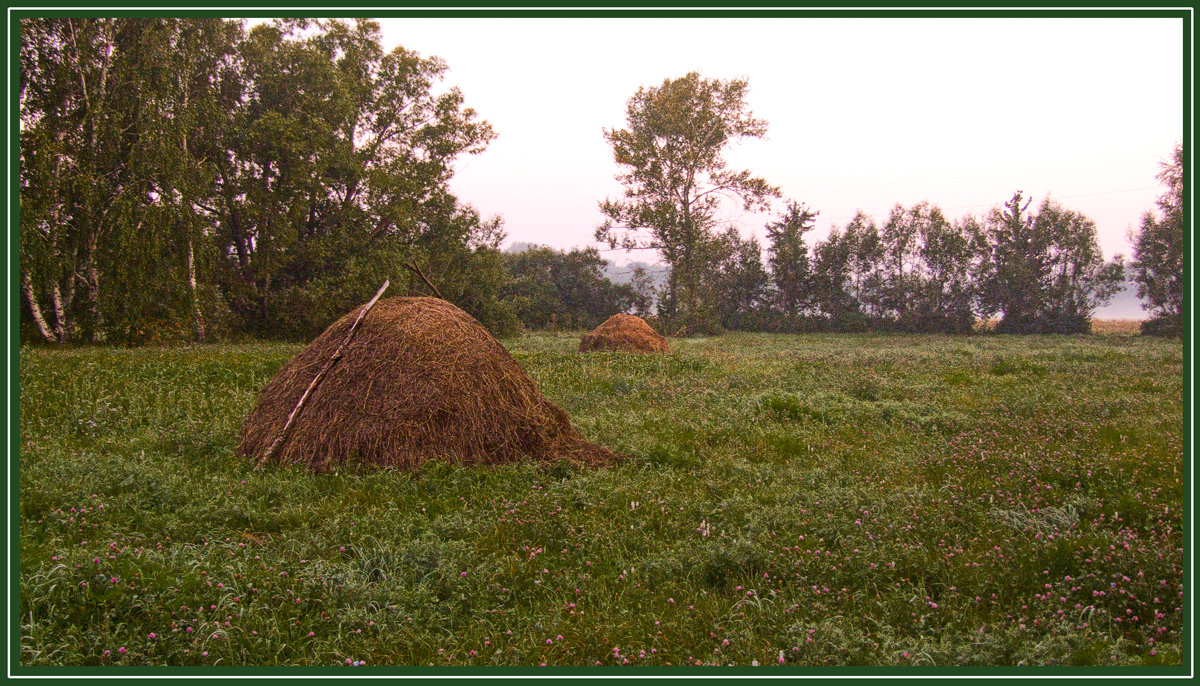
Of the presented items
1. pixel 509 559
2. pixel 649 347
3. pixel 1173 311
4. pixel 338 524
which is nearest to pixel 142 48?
pixel 649 347

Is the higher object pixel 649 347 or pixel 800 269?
pixel 800 269

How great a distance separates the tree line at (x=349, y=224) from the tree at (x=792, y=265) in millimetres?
177

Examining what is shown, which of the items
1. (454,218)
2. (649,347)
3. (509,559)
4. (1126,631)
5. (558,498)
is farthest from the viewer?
(454,218)

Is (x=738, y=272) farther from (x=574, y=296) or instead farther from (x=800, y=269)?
(x=574, y=296)

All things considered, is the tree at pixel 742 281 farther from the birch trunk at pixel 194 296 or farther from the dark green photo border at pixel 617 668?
the dark green photo border at pixel 617 668

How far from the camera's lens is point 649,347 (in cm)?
2239

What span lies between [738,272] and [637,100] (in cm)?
1549

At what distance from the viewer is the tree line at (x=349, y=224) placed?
20953mm

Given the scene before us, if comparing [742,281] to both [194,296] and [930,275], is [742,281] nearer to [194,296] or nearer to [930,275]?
[930,275]

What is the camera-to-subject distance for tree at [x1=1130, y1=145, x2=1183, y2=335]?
3554 cm

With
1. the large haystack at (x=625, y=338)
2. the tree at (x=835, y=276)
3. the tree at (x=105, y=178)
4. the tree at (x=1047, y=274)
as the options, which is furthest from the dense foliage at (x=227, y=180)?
the tree at (x=1047, y=274)

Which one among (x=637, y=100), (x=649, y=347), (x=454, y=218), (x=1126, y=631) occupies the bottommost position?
(x=1126, y=631)

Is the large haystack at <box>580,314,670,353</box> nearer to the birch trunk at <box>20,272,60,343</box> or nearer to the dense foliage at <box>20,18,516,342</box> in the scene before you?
the dense foliage at <box>20,18,516,342</box>

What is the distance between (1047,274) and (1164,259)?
263 inches
